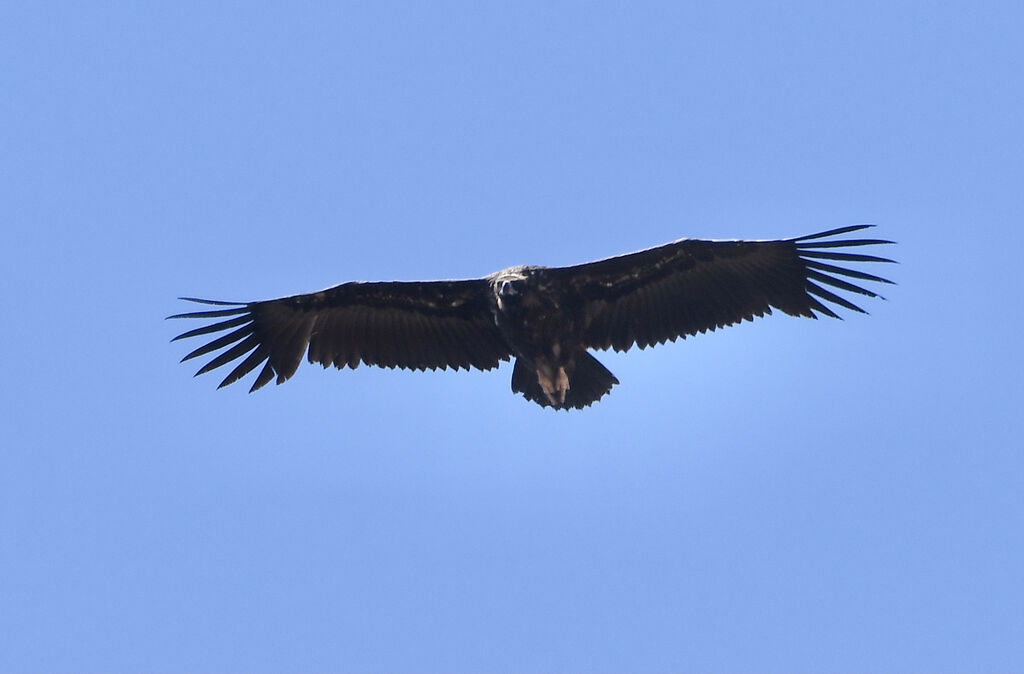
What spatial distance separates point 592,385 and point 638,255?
148 cm

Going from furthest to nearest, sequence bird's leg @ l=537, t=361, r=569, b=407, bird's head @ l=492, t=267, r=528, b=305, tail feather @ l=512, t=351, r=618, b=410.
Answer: tail feather @ l=512, t=351, r=618, b=410 → bird's leg @ l=537, t=361, r=569, b=407 → bird's head @ l=492, t=267, r=528, b=305

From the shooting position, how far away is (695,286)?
19.2 m

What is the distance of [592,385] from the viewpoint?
18.9 metres

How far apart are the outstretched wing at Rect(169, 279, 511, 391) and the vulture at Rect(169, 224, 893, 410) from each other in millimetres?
11

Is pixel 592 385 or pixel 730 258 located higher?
pixel 730 258

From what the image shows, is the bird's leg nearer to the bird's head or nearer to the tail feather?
the tail feather

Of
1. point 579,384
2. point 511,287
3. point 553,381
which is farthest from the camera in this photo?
point 579,384

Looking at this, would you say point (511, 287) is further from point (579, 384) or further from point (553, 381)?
point (579, 384)

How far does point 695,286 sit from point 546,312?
1757 mm

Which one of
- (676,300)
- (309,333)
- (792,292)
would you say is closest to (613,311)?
(676,300)

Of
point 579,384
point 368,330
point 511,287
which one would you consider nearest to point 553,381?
point 579,384

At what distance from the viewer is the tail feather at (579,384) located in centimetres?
1886

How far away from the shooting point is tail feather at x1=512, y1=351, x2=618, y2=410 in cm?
1886

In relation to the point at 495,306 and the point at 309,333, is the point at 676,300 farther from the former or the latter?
the point at 309,333
